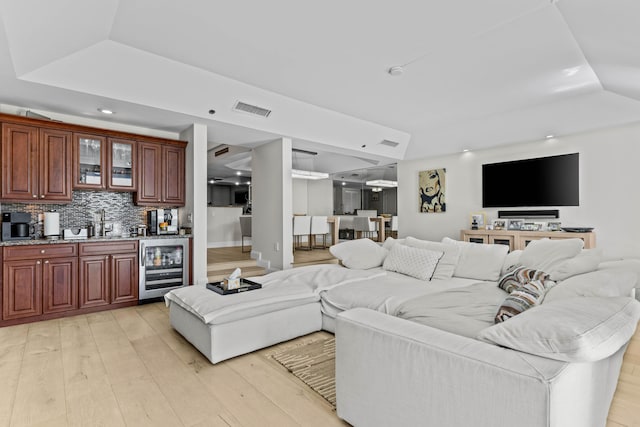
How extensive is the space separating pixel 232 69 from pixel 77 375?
10.0ft

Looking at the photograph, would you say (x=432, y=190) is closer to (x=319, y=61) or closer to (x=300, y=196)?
(x=319, y=61)

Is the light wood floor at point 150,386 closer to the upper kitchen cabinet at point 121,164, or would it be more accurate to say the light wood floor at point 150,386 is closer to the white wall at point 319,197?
the upper kitchen cabinet at point 121,164

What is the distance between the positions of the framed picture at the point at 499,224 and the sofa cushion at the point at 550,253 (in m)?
2.61

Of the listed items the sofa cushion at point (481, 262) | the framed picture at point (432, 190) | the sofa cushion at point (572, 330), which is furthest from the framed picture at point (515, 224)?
the sofa cushion at point (572, 330)

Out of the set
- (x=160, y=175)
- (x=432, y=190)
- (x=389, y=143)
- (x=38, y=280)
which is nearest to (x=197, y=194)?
(x=160, y=175)

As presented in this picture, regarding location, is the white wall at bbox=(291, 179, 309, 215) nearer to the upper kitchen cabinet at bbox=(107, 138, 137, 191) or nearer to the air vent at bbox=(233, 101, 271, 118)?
the air vent at bbox=(233, 101, 271, 118)

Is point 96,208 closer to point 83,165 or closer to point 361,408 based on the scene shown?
point 83,165

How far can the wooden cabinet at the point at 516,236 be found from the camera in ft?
14.8

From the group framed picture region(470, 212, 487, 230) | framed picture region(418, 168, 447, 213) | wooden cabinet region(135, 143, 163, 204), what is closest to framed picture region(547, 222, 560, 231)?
framed picture region(470, 212, 487, 230)

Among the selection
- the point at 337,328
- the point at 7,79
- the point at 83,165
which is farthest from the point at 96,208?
the point at 337,328

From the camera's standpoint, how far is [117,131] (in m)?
4.04

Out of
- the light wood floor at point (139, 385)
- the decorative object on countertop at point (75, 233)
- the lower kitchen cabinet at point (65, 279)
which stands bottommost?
the light wood floor at point (139, 385)

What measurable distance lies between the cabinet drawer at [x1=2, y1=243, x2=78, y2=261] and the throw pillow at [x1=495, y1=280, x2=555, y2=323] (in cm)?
411

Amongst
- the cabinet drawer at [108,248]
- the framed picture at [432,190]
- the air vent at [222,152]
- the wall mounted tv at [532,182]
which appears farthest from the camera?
the air vent at [222,152]
